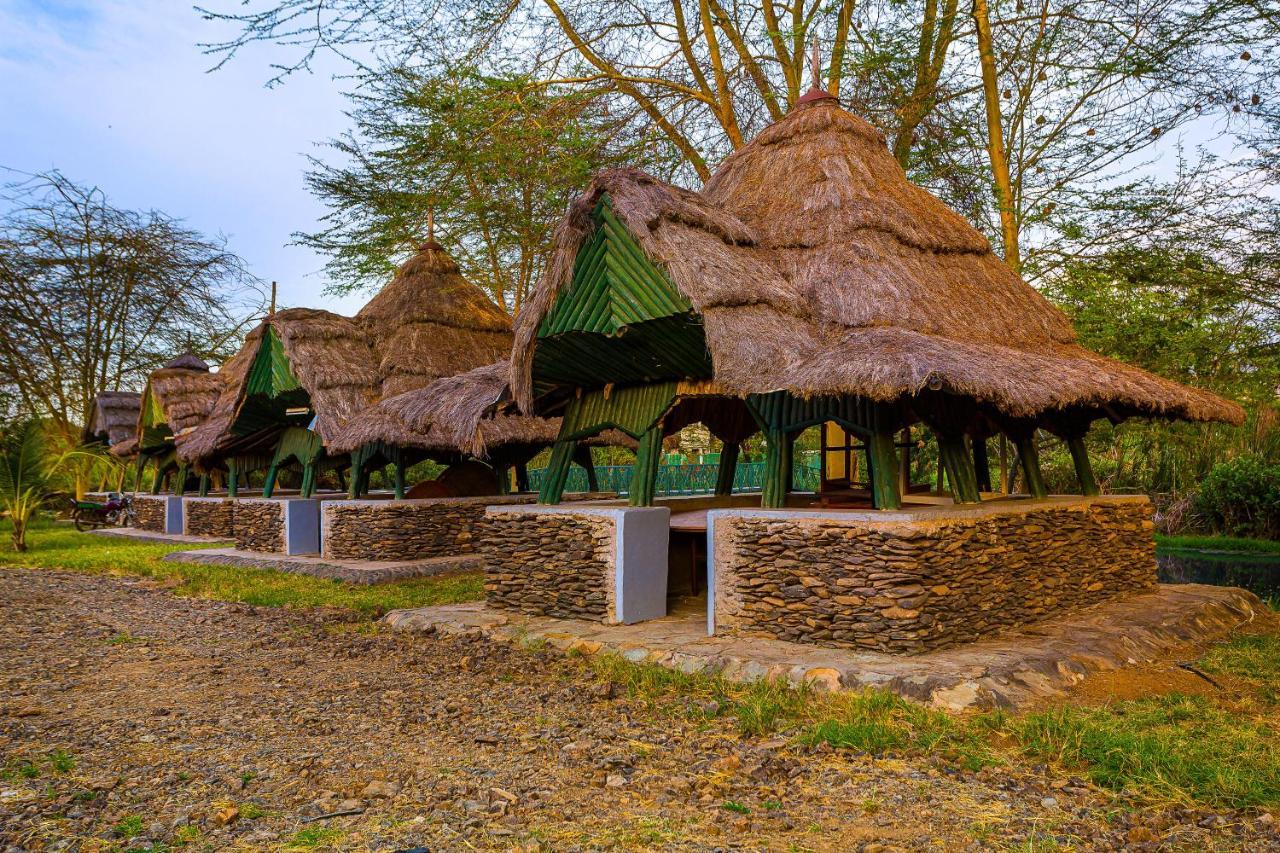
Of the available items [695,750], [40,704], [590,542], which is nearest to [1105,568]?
[590,542]

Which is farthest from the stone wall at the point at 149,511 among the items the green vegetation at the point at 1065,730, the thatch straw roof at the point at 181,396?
the green vegetation at the point at 1065,730

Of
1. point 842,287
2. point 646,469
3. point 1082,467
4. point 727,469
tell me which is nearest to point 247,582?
point 727,469

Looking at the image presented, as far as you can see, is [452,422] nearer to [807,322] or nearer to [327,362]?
[807,322]

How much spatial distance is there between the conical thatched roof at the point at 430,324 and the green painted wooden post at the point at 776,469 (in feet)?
26.9

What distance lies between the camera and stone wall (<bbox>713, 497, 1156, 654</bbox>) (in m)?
6.89

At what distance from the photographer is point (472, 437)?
10938 mm

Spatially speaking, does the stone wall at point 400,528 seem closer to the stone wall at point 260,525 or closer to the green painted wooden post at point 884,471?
the stone wall at point 260,525

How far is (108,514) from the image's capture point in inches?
947

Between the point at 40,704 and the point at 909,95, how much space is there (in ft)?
41.6

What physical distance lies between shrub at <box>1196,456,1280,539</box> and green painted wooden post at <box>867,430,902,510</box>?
13.2m

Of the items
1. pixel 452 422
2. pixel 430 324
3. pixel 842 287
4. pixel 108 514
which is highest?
pixel 430 324

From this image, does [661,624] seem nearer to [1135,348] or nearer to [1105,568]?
[1105,568]

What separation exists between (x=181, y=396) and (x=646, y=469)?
17.3 metres

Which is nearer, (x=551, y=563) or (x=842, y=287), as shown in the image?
(x=842, y=287)
